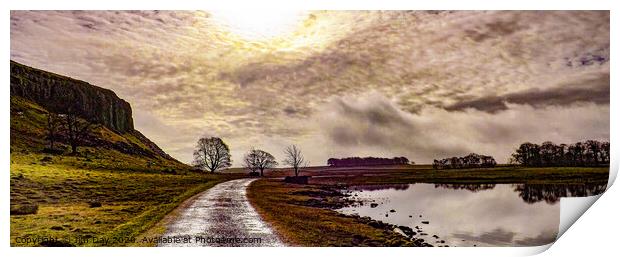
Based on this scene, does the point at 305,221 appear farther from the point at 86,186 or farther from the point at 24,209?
the point at 24,209

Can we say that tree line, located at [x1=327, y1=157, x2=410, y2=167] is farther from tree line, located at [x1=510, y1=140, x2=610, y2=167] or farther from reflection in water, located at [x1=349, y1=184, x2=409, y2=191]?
tree line, located at [x1=510, y1=140, x2=610, y2=167]

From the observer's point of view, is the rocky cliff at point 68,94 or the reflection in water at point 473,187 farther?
the reflection in water at point 473,187

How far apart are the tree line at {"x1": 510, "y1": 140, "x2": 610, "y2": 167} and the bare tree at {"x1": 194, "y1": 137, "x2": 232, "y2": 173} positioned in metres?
3.10

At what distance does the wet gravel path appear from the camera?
19.8 ft

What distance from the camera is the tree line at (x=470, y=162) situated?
20.1 ft

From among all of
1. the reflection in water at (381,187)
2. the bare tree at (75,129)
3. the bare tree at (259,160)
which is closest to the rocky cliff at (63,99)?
the bare tree at (75,129)

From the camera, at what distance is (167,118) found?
20.1ft

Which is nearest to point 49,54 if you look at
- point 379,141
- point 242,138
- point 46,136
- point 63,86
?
point 63,86

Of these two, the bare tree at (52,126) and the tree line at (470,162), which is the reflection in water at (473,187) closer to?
the tree line at (470,162)

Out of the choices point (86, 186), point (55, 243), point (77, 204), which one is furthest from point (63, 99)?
point (55, 243)

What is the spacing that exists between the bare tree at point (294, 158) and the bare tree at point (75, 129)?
2.21 m

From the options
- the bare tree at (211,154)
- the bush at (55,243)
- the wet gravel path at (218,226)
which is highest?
the bare tree at (211,154)

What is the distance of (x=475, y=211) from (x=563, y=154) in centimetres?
112

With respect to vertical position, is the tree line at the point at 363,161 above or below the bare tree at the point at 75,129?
below
